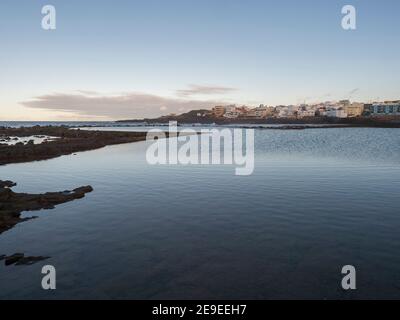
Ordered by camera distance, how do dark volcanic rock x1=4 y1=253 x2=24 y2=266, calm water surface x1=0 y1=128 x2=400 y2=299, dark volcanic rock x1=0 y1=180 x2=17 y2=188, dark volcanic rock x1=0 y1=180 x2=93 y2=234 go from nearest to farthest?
calm water surface x1=0 y1=128 x2=400 y2=299, dark volcanic rock x1=4 y1=253 x2=24 y2=266, dark volcanic rock x1=0 y1=180 x2=93 y2=234, dark volcanic rock x1=0 y1=180 x2=17 y2=188

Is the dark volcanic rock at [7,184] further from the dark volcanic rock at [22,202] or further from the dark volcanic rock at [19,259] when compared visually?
the dark volcanic rock at [19,259]

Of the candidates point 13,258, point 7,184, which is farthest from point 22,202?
point 13,258

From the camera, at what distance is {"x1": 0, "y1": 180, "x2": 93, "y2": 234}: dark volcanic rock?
19375 mm

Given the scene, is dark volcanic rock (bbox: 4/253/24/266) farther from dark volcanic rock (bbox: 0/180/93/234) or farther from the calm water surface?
dark volcanic rock (bbox: 0/180/93/234)

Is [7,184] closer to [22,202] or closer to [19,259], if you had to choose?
[22,202]

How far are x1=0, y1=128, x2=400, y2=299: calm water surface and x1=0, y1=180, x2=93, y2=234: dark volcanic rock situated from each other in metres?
0.83

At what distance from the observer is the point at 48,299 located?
1130cm

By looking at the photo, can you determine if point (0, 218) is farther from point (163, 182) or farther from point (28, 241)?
point (163, 182)

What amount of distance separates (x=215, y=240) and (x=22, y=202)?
1435cm

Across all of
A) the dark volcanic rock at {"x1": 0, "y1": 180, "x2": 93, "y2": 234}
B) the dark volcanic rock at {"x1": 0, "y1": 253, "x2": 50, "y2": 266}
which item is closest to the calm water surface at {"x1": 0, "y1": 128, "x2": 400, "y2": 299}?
the dark volcanic rock at {"x1": 0, "y1": 253, "x2": 50, "y2": 266}

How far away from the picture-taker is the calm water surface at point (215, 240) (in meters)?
11.9

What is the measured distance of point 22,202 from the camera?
22.4 m

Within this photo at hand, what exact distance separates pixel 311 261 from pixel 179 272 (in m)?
5.52

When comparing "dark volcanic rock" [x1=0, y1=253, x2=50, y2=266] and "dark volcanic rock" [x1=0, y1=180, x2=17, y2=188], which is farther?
"dark volcanic rock" [x1=0, y1=180, x2=17, y2=188]
